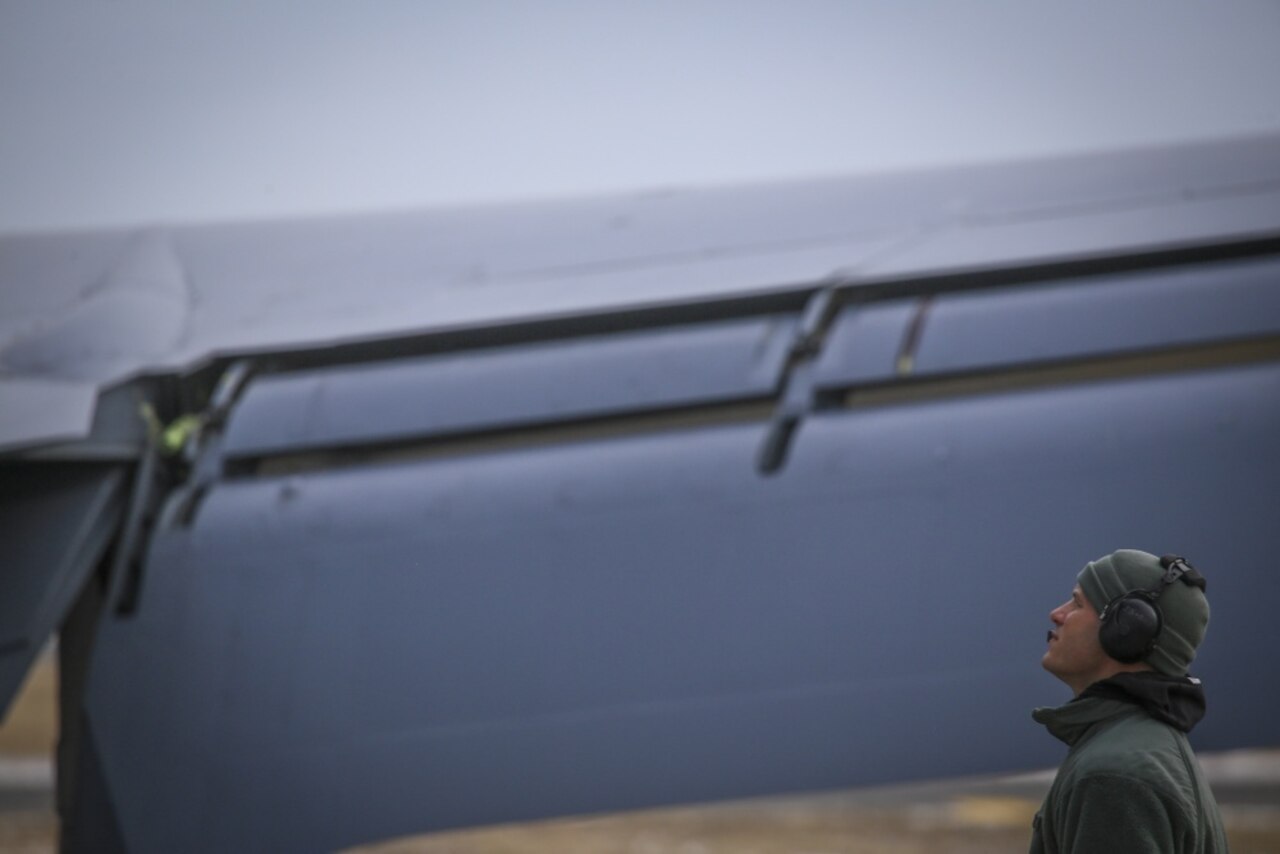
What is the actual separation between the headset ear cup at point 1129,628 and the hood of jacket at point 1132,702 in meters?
0.03

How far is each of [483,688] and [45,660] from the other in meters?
14.8

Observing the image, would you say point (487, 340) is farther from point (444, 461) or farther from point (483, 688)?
point (483, 688)

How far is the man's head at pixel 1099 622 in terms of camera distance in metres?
1.42

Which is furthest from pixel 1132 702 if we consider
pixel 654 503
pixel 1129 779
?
pixel 654 503

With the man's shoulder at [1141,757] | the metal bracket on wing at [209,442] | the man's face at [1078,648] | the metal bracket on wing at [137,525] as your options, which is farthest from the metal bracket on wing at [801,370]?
the man's shoulder at [1141,757]

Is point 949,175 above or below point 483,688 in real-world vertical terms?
above

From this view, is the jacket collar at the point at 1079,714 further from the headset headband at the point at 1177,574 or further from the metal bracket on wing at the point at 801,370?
the metal bracket on wing at the point at 801,370

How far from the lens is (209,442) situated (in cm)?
400

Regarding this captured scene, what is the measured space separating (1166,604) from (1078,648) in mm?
112

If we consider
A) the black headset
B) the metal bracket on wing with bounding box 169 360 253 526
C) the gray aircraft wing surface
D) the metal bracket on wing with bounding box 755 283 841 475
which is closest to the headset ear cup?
the black headset

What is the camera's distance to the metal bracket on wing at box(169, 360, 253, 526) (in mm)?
3906

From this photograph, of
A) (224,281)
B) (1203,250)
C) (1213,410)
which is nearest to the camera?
(1213,410)

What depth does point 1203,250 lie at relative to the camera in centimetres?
343

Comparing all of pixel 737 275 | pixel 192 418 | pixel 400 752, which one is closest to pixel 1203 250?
pixel 737 275
